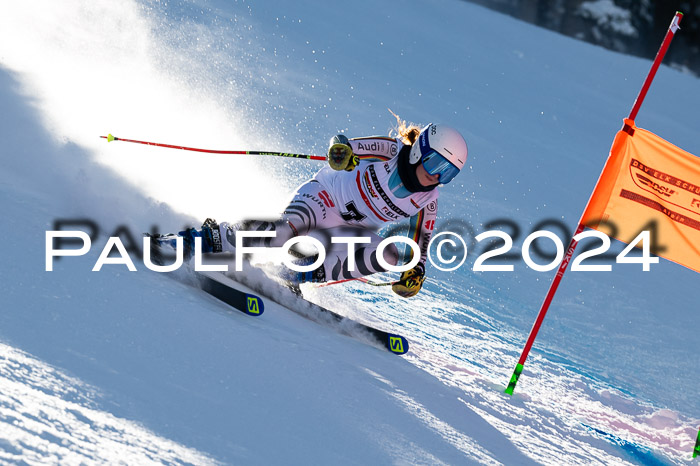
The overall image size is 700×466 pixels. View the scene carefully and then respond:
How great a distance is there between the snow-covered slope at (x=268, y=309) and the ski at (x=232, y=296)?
110mm

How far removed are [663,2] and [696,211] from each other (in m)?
24.9

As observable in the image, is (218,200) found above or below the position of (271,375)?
Result: above

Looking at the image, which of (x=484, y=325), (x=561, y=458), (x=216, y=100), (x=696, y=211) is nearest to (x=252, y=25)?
(x=216, y=100)

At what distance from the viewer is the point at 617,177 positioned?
4.47 m

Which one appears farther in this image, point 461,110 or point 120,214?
point 461,110

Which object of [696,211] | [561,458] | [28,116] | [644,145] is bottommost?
[561,458]

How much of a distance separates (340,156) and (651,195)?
1840 mm

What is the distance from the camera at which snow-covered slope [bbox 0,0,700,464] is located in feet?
7.98

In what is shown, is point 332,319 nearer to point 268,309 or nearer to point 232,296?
point 268,309

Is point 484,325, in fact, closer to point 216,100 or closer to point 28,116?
point 28,116

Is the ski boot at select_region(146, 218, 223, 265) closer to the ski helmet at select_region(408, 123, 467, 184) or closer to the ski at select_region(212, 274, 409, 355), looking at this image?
the ski at select_region(212, 274, 409, 355)

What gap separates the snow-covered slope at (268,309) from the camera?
2.43 m

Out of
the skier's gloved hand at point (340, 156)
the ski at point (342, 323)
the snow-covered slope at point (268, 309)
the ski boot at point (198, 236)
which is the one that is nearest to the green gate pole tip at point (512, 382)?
the snow-covered slope at point (268, 309)

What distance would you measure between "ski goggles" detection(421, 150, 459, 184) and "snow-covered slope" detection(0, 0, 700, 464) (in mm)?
1058
